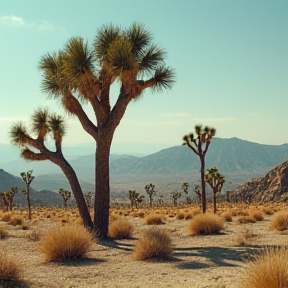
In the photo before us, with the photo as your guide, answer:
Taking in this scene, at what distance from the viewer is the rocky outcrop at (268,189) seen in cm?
7363

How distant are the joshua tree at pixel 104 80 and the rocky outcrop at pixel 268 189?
5965cm

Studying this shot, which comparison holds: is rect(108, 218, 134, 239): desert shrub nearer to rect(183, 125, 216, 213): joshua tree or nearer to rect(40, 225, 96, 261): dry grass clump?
rect(40, 225, 96, 261): dry grass clump

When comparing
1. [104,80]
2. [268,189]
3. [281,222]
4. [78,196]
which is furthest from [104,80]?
[268,189]

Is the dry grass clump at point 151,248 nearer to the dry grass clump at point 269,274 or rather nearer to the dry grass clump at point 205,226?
the dry grass clump at point 269,274

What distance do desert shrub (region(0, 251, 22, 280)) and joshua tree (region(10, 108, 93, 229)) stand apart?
7038mm

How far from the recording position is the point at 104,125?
45.0 feet

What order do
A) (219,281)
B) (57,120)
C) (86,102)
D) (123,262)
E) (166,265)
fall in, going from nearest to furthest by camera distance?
(219,281) → (166,265) → (123,262) → (86,102) → (57,120)

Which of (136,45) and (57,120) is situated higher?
(136,45)

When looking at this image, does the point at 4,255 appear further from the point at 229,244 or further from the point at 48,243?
the point at 229,244

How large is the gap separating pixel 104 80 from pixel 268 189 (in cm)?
7207

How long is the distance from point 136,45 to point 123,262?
8.15 metres

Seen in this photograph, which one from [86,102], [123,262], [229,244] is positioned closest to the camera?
[123,262]

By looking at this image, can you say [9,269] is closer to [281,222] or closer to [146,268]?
[146,268]

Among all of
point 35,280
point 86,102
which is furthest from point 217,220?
point 35,280
